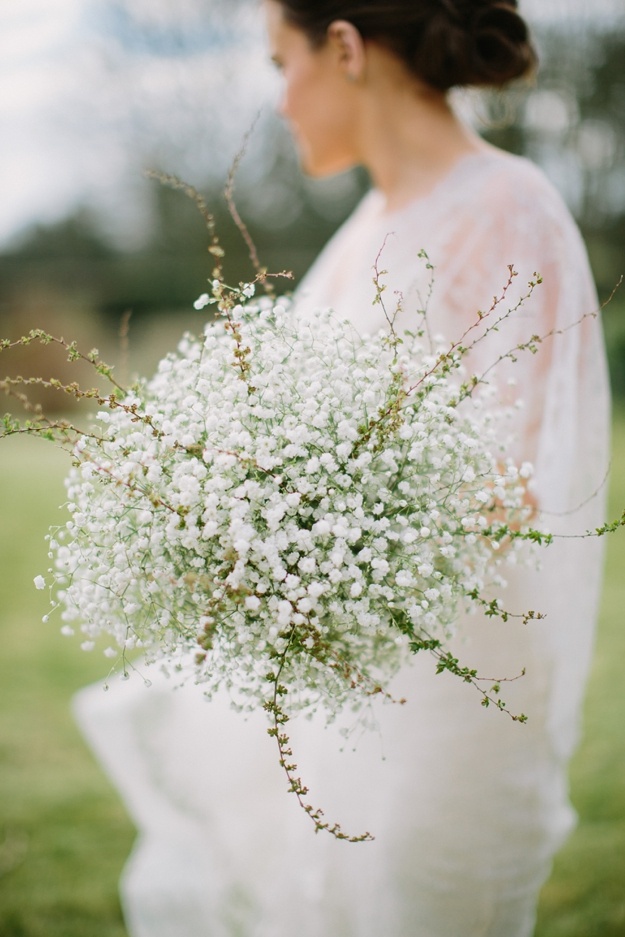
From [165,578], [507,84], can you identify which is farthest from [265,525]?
[507,84]

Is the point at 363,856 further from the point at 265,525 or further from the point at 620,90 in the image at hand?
the point at 620,90

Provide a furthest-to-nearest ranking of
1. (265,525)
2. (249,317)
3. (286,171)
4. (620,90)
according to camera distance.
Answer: (286,171)
(620,90)
(249,317)
(265,525)

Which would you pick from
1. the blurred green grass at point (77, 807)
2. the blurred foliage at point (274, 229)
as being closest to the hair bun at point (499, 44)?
the blurred green grass at point (77, 807)

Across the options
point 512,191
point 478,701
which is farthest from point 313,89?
point 478,701

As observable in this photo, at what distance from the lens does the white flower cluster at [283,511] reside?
4.85 feet

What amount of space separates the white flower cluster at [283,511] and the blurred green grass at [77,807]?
6.90 ft

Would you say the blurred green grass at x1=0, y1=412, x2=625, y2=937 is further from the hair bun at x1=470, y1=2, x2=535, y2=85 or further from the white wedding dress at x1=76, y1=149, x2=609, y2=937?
the hair bun at x1=470, y1=2, x2=535, y2=85

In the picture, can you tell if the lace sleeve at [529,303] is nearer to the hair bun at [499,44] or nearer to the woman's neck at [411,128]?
the woman's neck at [411,128]

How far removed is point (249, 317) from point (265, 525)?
0.57 metres

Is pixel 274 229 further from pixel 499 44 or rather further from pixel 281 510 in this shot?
pixel 281 510

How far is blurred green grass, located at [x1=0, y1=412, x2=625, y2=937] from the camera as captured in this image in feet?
10.3

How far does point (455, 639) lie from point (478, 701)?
187 mm

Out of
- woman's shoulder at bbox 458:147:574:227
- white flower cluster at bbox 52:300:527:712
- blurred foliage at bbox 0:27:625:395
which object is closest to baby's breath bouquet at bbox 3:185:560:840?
white flower cluster at bbox 52:300:527:712

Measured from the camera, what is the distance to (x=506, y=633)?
2.21 m
